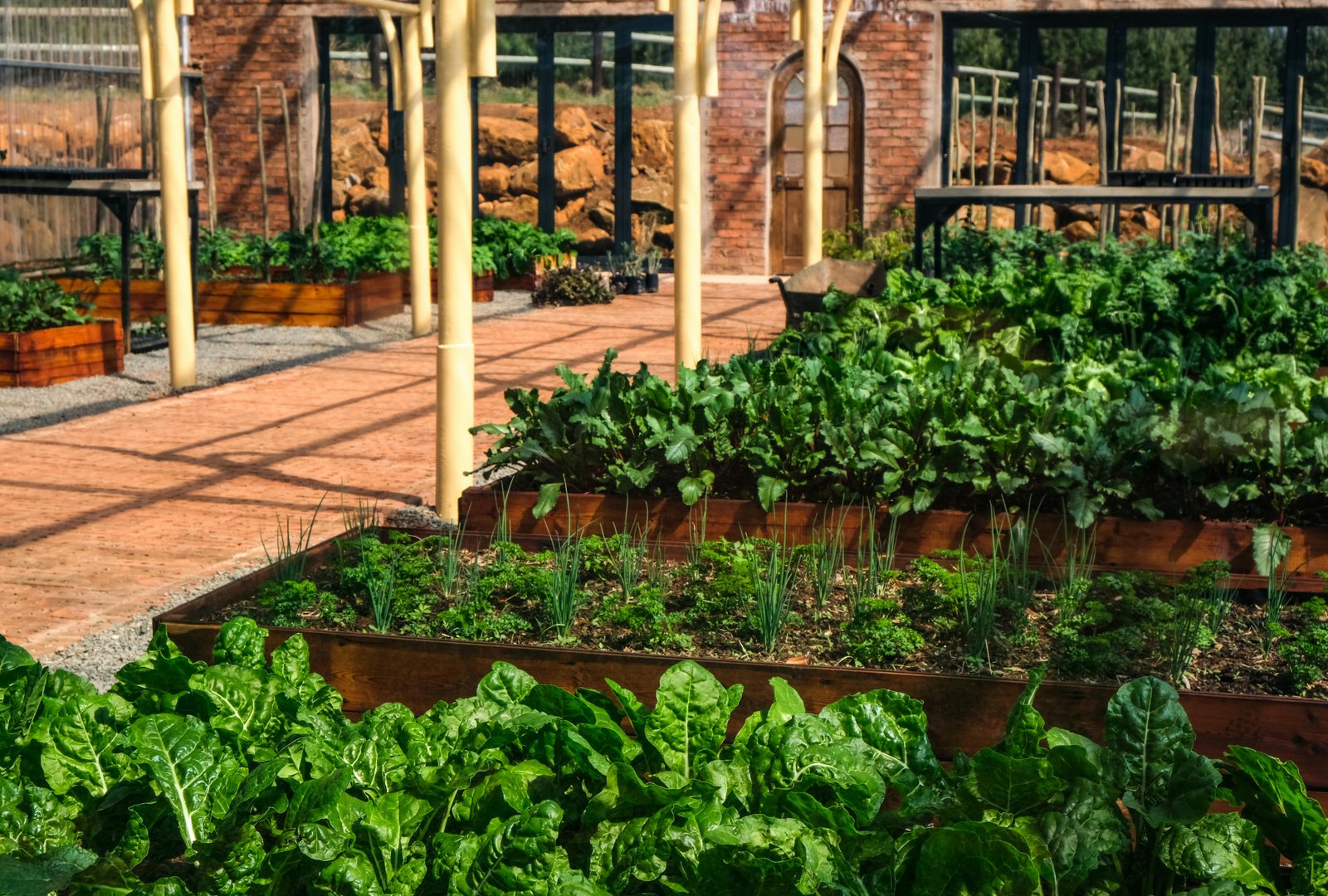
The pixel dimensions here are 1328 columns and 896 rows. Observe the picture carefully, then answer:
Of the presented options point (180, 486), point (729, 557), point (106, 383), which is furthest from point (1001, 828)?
point (106, 383)

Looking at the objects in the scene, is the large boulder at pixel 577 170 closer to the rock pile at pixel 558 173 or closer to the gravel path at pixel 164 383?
the rock pile at pixel 558 173

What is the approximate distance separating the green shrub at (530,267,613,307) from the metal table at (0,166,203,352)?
15.2 ft

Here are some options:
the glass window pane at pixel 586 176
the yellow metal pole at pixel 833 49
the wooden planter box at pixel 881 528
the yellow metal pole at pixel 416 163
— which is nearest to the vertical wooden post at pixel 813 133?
the yellow metal pole at pixel 833 49

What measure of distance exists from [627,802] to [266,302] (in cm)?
1132

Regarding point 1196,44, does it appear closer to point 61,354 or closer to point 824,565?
point 61,354

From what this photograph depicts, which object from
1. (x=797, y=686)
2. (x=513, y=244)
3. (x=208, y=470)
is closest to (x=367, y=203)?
(x=513, y=244)

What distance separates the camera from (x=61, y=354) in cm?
988

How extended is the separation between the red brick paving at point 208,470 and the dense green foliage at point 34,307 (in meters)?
1.32

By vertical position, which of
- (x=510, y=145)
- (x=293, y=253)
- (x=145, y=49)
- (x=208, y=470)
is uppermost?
(x=510, y=145)

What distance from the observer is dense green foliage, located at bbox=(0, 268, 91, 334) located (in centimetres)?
989

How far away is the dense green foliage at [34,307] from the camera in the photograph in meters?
9.89

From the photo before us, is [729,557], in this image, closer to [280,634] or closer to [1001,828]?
[280,634]

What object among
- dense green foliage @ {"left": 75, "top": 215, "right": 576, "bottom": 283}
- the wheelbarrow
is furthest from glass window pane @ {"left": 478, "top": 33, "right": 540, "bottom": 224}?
the wheelbarrow

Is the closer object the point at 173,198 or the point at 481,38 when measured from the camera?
the point at 481,38
